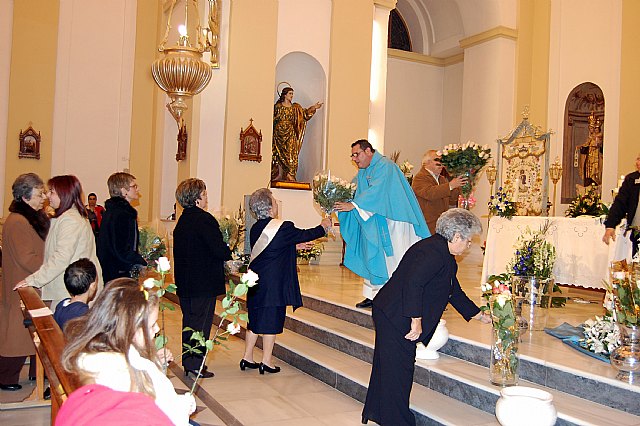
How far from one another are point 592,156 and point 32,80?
1095 cm

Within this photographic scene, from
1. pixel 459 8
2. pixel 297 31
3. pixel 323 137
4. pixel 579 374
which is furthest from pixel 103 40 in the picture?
pixel 579 374

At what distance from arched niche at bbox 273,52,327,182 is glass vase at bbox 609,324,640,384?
8.01 metres

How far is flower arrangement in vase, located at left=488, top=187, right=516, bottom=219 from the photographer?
784cm

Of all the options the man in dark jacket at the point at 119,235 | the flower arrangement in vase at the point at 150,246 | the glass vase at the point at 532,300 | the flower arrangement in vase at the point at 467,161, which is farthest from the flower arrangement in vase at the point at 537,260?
the man in dark jacket at the point at 119,235

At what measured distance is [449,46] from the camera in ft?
50.5

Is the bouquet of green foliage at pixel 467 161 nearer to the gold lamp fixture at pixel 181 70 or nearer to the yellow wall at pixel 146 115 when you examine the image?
the gold lamp fixture at pixel 181 70

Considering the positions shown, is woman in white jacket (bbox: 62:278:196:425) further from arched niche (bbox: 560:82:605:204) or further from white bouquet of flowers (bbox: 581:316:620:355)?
arched niche (bbox: 560:82:605:204)

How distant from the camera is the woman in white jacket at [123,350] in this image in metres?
1.73

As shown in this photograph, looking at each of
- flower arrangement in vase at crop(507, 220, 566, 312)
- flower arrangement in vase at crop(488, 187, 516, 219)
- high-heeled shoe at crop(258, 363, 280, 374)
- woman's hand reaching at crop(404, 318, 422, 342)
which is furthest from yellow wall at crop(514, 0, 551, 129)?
woman's hand reaching at crop(404, 318, 422, 342)

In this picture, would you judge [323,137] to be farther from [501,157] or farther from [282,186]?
[501,157]

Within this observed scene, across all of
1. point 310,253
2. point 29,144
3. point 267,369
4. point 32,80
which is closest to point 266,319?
point 267,369

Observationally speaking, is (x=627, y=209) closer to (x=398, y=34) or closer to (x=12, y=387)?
(x=12, y=387)

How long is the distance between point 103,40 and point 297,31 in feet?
13.5

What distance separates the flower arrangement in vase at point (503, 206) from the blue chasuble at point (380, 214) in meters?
2.29
